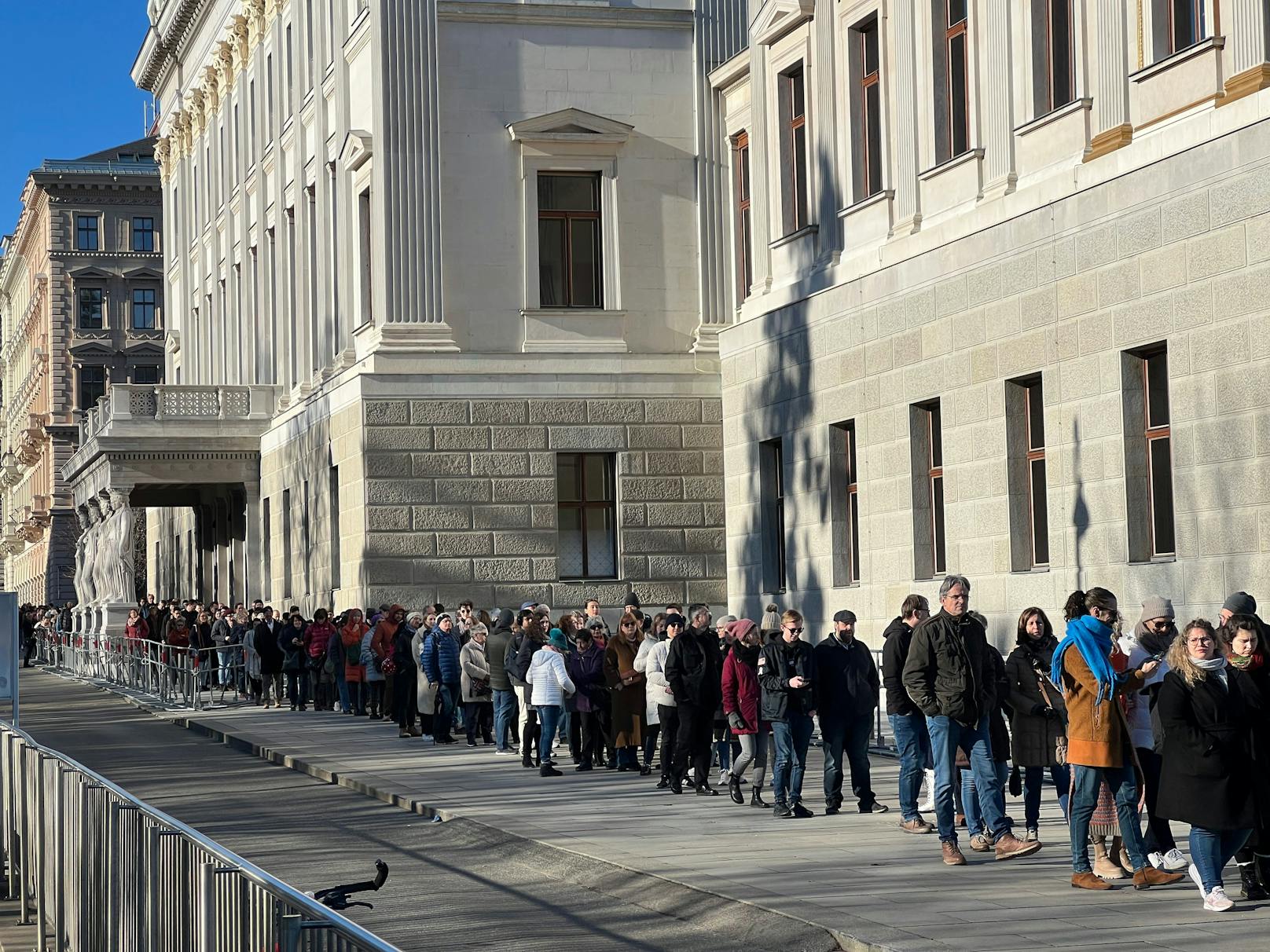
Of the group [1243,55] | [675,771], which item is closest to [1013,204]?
[1243,55]

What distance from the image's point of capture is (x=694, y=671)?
766 inches

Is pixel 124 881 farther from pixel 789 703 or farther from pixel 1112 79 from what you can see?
pixel 1112 79

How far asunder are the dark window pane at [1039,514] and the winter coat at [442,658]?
746 centimetres

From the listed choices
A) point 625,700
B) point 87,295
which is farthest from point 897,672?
point 87,295

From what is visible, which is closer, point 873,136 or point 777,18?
point 873,136

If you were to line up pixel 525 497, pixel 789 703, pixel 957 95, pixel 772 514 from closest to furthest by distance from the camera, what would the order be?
pixel 789 703
pixel 957 95
pixel 772 514
pixel 525 497

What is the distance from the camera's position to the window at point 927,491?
2597 centimetres

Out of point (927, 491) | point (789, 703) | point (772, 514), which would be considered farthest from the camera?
point (772, 514)

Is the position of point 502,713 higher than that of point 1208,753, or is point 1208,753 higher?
point 1208,753

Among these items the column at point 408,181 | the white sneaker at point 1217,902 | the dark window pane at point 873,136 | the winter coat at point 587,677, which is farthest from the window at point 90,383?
the white sneaker at point 1217,902

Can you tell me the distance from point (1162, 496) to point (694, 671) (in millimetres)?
5275

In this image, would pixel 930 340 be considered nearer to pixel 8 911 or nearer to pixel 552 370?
pixel 552 370

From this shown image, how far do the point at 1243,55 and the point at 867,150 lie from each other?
9.46 m

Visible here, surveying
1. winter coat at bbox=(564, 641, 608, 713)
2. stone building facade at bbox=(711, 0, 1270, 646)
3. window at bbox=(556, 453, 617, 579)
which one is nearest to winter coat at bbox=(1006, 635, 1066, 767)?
stone building facade at bbox=(711, 0, 1270, 646)
